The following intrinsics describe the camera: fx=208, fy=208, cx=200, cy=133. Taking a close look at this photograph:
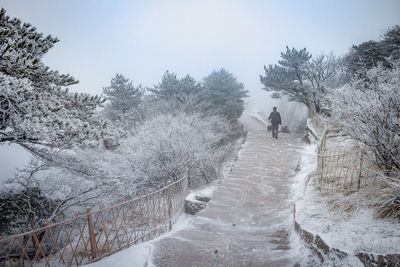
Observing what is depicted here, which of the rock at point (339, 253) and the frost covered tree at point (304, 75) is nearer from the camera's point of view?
the rock at point (339, 253)

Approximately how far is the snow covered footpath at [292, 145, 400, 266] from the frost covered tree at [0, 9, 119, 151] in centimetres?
468

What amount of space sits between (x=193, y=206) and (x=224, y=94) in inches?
646

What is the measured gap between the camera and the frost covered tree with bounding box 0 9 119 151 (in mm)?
3617

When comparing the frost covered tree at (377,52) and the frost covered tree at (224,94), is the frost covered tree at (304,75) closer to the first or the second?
the frost covered tree at (377,52)

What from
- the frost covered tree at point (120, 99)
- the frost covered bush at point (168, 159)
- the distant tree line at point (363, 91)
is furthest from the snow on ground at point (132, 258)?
the frost covered tree at point (120, 99)

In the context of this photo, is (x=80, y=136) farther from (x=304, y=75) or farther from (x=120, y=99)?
(x=120, y=99)

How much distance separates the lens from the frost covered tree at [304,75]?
14.5 m

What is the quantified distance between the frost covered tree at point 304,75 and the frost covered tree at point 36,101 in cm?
1337

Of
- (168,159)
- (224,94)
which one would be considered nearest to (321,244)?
(168,159)

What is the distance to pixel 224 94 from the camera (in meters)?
21.5

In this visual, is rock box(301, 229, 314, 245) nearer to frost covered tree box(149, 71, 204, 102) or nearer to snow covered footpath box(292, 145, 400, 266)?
snow covered footpath box(292, 145, 400, 266)

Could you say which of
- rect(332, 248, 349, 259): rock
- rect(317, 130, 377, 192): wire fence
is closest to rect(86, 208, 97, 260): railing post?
rect(332, 248, 349, 259): rock

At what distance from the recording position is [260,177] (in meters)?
7.48

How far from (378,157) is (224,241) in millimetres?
3348
